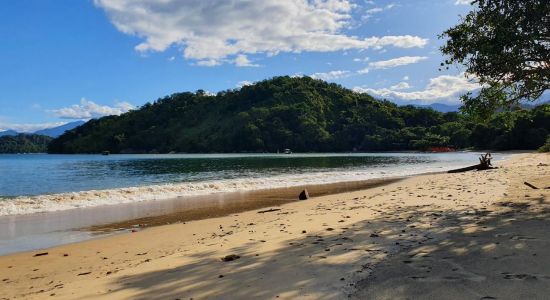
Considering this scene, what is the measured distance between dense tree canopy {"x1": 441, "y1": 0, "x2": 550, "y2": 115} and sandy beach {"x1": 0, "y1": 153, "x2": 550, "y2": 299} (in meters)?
3.84

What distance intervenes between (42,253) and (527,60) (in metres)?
14.1

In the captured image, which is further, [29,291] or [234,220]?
[234,220]

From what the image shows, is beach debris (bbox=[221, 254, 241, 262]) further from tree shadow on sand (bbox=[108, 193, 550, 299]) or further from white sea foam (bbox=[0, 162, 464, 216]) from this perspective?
white sea foam (bbox=[0, 162, 464, 216])

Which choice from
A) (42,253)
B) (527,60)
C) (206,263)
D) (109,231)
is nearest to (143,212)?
(109,231)

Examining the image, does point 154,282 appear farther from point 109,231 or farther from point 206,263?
point 109,231

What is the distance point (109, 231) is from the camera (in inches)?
515

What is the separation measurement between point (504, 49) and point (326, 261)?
349 inches

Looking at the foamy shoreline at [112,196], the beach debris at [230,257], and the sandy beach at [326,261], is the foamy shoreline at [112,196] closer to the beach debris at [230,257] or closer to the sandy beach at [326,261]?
the sandy beach at [326,261]

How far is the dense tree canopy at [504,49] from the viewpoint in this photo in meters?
10.9

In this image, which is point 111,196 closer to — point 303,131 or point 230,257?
point 230,257

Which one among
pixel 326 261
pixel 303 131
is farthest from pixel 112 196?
pixel 303 131

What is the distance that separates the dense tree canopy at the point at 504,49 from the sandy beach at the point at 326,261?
3839 mm

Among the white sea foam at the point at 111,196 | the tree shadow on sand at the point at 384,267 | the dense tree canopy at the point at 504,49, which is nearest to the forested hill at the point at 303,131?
the white sea foam at the point at 111,196

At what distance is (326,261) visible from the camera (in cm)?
646
